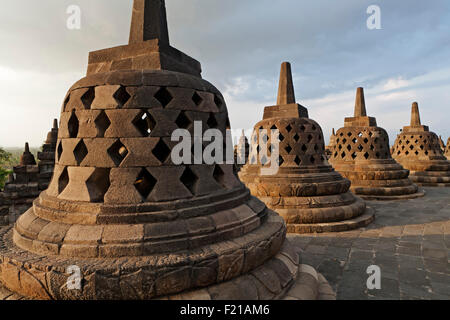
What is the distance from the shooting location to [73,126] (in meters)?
3.01

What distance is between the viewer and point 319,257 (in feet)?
15.0

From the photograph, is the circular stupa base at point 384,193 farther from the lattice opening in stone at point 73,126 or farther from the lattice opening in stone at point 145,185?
the lattice opening in stone at point 73,126

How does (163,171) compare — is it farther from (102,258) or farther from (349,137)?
(349,137)

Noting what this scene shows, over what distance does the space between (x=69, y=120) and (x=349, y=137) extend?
10407mm

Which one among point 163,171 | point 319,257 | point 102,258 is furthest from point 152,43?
point 319,257

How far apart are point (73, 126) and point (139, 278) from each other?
6.26 feet

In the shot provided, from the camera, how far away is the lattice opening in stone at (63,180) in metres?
2.91

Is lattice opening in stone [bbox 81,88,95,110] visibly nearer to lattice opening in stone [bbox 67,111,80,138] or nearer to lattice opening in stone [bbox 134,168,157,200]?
lattice opening in stone [bbox 67,111,80,138]

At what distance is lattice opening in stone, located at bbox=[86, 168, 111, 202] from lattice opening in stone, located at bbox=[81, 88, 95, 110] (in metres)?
0.74

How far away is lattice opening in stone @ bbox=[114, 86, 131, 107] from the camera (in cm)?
274

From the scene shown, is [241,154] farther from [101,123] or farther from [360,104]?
[101,123]

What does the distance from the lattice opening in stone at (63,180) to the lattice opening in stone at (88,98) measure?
0.75 meters

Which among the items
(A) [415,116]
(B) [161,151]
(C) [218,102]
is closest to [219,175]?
Result: (B) [161,151]

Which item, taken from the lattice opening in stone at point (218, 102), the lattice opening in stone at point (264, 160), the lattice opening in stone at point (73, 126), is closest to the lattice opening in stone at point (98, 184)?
the lattice opening in stone at point (73, 126)
